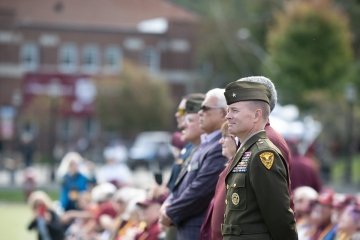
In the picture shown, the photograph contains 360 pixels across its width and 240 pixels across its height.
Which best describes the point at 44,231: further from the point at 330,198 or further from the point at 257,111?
the point at 257,111

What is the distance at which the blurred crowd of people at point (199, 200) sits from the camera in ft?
24.0

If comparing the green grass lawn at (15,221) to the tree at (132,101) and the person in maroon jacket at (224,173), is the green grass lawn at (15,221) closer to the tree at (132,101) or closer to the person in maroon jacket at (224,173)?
the person in maroon jacket at (224,173)

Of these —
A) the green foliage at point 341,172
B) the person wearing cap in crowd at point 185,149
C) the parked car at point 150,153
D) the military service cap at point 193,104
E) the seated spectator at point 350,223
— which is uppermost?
the military service cap at point 193,104

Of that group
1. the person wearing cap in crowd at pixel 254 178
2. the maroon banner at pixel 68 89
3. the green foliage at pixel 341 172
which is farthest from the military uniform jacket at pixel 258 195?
the maroon banner at pixel 68 89

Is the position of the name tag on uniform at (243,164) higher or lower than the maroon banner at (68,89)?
higher

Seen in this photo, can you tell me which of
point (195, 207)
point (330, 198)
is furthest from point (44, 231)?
point (195, 207)

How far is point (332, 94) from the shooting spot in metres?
46.6

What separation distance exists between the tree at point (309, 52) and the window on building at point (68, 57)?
27569 mm

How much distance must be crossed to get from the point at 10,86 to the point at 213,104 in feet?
216

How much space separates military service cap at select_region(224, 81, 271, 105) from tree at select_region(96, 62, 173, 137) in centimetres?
6085

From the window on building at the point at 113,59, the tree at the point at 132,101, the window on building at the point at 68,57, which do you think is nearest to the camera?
the tree at the point at 132,101

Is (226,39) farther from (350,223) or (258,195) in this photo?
(258,195)

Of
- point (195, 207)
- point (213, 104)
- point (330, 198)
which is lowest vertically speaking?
point (330, 198)

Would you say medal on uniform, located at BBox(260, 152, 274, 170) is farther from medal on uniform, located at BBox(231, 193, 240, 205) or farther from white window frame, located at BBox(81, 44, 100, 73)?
white window frame, located at BBox(81, 44, 100, 73)
